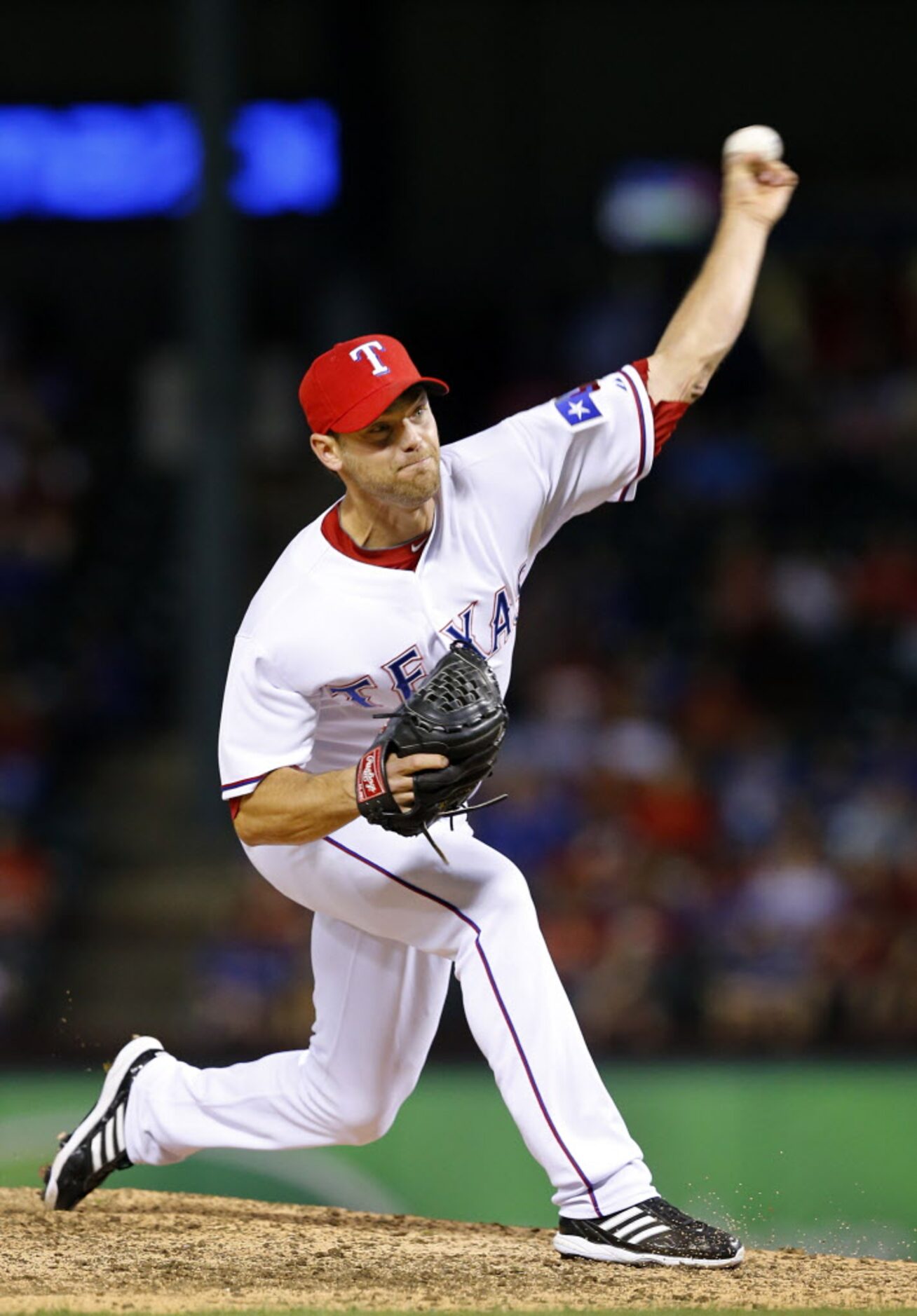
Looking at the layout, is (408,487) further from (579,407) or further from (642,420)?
(642,420)

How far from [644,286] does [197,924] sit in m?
5.71

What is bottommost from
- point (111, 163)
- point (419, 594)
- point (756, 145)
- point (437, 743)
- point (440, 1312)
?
point (440, 1312)

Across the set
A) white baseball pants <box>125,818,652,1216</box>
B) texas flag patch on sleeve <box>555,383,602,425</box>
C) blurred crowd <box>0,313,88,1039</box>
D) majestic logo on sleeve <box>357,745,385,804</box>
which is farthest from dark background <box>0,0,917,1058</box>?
majestic logo on sleeve <box>357,745,385,804</box>

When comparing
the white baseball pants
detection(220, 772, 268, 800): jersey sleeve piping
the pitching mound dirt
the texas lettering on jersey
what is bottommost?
the pitching mound dirt

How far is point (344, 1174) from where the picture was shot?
19.9ft

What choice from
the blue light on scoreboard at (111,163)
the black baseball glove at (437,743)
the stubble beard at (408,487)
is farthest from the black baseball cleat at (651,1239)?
the blue light on scoreboard at (111,163)

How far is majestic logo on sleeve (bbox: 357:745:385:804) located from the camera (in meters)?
3.53

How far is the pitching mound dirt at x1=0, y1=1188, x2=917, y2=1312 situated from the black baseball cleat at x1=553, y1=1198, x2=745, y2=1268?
0.03 metres

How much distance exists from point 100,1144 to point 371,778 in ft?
5.07

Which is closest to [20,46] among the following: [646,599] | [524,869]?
[646,599]

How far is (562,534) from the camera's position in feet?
36.8

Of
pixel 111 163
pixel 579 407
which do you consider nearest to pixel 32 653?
pixel 111 163

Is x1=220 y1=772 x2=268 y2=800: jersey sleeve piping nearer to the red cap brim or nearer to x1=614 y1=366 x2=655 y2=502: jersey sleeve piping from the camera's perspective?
the red cap brim

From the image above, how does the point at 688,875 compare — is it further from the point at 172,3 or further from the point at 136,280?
the point at 172,3
